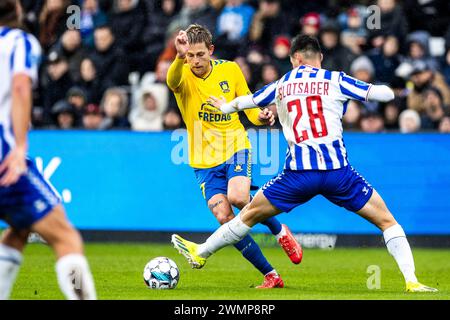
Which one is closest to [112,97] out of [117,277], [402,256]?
[117,277]

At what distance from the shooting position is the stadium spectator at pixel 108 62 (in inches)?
658

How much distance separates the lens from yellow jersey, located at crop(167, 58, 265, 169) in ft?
33.6

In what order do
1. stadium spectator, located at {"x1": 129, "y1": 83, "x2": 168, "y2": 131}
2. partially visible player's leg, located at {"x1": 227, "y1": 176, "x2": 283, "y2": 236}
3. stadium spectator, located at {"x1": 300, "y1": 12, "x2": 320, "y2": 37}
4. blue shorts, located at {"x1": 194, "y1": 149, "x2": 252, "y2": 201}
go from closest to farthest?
partially visible player's leg, located at {"x1": 227, "y1": 176, "x2": 283, "y2": 236}, blue shorts, located at {"x1": 194, "y1": 149, "x2": 252, "y2": 201}, stadium spectator, located at {"x1": 129, "y1": 83, "x2": 168, "y2": 131}, stadium spectator, located at {"x1": 300, "y1": 12, "x2": 320, "y2": 37}

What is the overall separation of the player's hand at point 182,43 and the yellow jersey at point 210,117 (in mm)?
688

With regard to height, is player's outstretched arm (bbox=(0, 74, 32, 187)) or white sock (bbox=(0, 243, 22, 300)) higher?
player's outstretched arm (bbox=(0, 74, 32, 187))

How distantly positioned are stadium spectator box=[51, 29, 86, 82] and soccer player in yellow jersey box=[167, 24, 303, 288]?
689 cm

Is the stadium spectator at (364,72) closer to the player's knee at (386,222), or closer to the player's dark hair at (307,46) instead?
the player's dark hair at (307,46)

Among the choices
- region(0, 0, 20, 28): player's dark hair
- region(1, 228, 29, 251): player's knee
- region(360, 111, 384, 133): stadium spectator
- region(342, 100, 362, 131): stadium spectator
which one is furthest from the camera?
region(342, 100, 362, 131): stadium spectator

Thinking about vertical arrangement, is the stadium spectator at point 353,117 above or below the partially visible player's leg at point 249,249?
above

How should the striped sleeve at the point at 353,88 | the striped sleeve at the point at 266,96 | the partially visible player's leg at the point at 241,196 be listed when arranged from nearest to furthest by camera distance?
1. the striped sleeve at the point at 353,88
2. the striped sleeve at the point at 266,96
3. the partially visible player's leg at the point at 241,196

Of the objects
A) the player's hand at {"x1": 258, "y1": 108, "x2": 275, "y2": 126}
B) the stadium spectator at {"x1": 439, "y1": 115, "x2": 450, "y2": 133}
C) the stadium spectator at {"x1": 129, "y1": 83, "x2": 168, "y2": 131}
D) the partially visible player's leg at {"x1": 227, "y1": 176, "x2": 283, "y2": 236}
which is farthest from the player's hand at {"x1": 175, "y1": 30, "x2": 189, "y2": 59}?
the stadium spectator at {"x1": 129, "y1": 83, "x2": 168, "y2": 131}

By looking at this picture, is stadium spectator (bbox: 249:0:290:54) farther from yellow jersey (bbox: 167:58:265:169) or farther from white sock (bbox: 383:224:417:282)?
white sock (bbox: 383:224:417:282)

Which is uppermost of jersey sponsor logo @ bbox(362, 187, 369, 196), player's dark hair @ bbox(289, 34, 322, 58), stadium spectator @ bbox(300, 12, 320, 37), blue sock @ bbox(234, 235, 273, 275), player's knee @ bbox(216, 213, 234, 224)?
stadium spectator @ bbox(300, 12, 320, 37)

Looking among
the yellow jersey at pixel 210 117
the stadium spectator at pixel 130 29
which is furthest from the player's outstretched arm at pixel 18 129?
the stadium spectator at pixel 130 29
